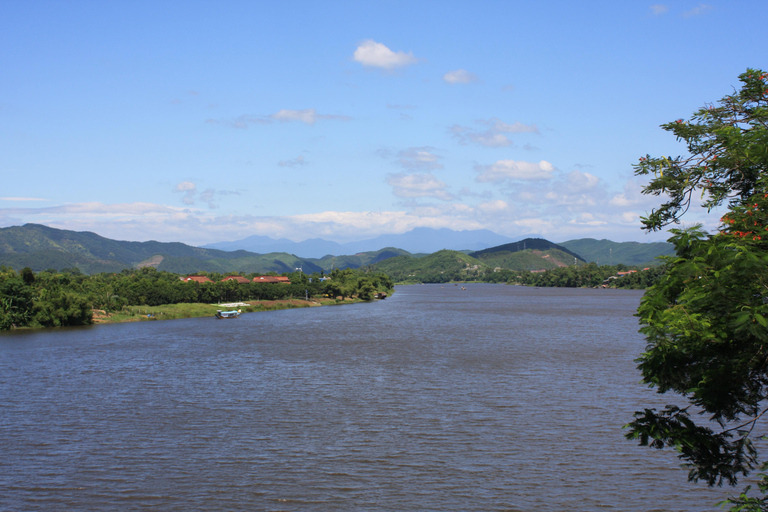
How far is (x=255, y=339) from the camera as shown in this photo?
167 ft

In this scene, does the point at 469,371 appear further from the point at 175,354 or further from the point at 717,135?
the point at 717,135

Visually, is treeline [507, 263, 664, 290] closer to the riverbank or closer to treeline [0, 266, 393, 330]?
treeline [0, 266, 393, 330]

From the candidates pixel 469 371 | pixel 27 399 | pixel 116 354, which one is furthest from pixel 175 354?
pixel 469 371

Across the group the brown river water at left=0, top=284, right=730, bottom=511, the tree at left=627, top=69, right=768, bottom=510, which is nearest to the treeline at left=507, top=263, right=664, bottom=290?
the brown river water at left=0, top=284, right=730, bottom=511

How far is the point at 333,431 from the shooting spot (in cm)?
2156

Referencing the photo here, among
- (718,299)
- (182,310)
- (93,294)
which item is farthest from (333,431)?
(182,310)

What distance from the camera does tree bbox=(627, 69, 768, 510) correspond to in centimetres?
844

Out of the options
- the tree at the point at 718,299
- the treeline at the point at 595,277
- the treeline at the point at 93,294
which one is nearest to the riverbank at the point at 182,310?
the treeline at the point at 93,294

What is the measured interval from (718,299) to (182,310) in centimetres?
7668

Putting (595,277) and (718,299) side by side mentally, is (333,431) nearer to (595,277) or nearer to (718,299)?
(718,299)

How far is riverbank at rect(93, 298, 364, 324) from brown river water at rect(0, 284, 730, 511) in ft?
90.8

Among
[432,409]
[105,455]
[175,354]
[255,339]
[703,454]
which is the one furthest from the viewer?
[255,339]

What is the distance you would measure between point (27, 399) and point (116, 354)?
14.9 m

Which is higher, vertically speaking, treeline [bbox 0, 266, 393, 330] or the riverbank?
treeline [bbox 0, 266, 393, 330]
